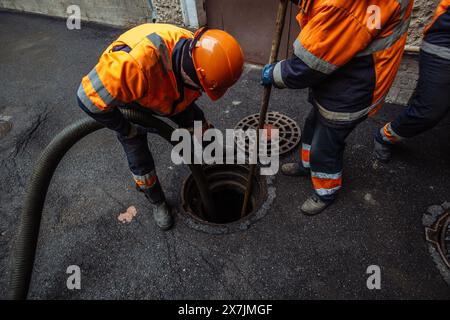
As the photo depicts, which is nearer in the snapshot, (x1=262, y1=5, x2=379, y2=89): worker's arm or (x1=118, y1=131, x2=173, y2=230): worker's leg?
(x1=262, y1=5, x2=379, y2=89): worker's arm

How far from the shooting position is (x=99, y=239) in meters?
2.57

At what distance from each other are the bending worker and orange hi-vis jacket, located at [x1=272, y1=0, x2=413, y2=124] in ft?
1.98

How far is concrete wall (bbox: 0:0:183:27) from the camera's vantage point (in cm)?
503

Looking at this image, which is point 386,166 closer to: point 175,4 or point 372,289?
point 372,289

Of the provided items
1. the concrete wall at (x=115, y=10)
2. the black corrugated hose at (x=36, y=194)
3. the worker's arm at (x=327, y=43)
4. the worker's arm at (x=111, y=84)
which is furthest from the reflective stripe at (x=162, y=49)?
the concrete wall at (x=115, y=10)

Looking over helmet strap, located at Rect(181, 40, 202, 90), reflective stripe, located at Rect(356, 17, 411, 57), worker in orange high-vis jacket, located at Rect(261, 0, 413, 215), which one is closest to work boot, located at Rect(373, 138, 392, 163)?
worker in orange high-vis jacket, located at Rect(261, 0, 413, 215)

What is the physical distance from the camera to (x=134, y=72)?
1.64 metres

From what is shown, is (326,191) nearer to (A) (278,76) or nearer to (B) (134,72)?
(A) (278,76)

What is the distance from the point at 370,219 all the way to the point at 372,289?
61 centimetres

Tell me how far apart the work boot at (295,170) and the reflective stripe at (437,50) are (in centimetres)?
140

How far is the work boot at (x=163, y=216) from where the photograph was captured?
254 centimetres

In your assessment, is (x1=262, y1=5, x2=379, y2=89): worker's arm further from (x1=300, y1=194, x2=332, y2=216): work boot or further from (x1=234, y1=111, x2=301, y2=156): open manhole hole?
(x1=234, y1=111, x2=301, y2=156): open manhole hole

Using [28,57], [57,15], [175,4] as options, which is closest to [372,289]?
[175,4]

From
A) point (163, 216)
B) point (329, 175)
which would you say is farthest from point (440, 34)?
point (163, 216)
